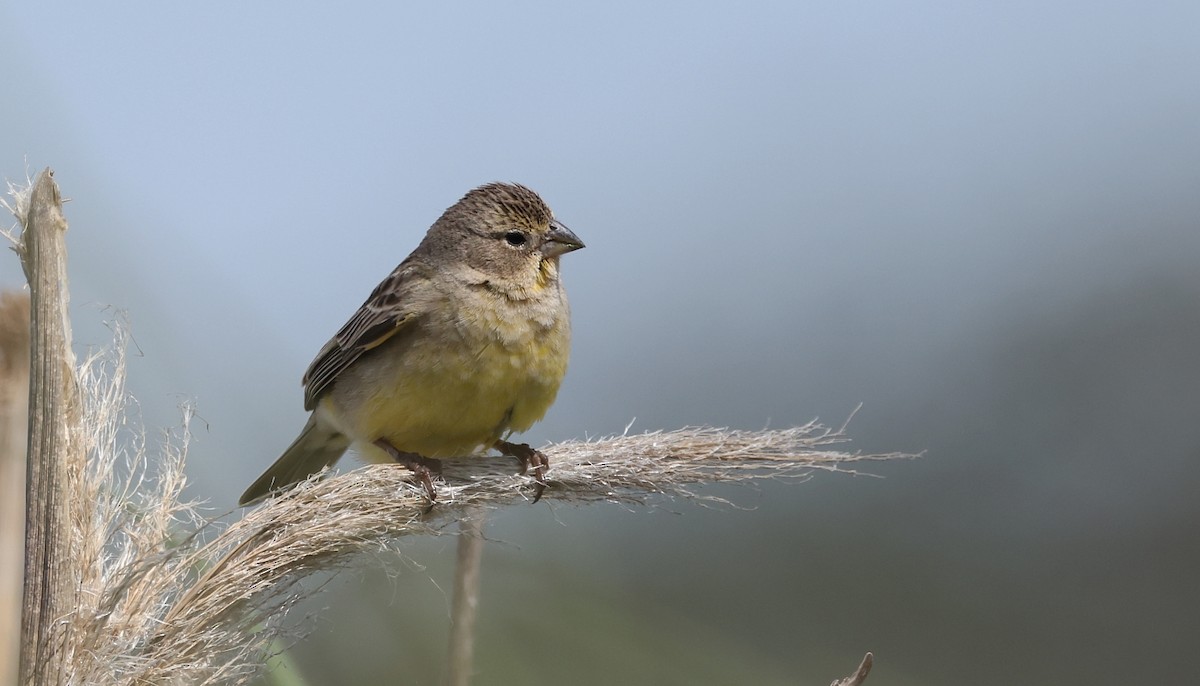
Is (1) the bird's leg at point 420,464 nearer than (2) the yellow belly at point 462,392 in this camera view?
Yes

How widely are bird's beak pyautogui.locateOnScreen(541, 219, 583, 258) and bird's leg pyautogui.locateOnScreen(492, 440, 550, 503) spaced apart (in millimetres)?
689

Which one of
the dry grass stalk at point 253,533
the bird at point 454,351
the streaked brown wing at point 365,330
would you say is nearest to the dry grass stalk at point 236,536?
the dry grass stalk at point 253,533

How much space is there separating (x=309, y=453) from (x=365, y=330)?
612 millimetres

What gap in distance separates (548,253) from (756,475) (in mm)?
1848

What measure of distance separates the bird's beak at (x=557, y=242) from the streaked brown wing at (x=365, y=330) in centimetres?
48

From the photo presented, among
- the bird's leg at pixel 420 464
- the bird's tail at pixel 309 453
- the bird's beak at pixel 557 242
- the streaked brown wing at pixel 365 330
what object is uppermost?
the bird's beak at pixel 557 242

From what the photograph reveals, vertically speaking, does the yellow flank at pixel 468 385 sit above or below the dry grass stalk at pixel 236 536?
above

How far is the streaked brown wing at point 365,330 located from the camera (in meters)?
3.79

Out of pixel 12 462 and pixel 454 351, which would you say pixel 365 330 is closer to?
pixel 454 351

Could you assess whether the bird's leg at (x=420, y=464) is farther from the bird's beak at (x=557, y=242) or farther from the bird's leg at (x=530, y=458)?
the bird's beak at (x=557, y=242)

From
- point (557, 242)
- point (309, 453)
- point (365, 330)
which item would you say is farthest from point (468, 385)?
point (309, 453)

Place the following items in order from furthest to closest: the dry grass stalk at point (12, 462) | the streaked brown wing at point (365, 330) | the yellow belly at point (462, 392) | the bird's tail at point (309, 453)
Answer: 1. the bird's tail at point (309, 453)
2. the streaked brown wing at point (365, 330)
3. the yellow belly at point (462, 392)
4. the dry grass stalk at point (12, 462)

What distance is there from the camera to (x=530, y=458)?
10.4ft

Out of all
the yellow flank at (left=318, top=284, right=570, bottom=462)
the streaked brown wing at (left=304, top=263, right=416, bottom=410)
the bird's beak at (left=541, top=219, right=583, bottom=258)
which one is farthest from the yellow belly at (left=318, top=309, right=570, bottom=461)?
the bird's beak at (left=541, top=219, right=583, bottom=258)
